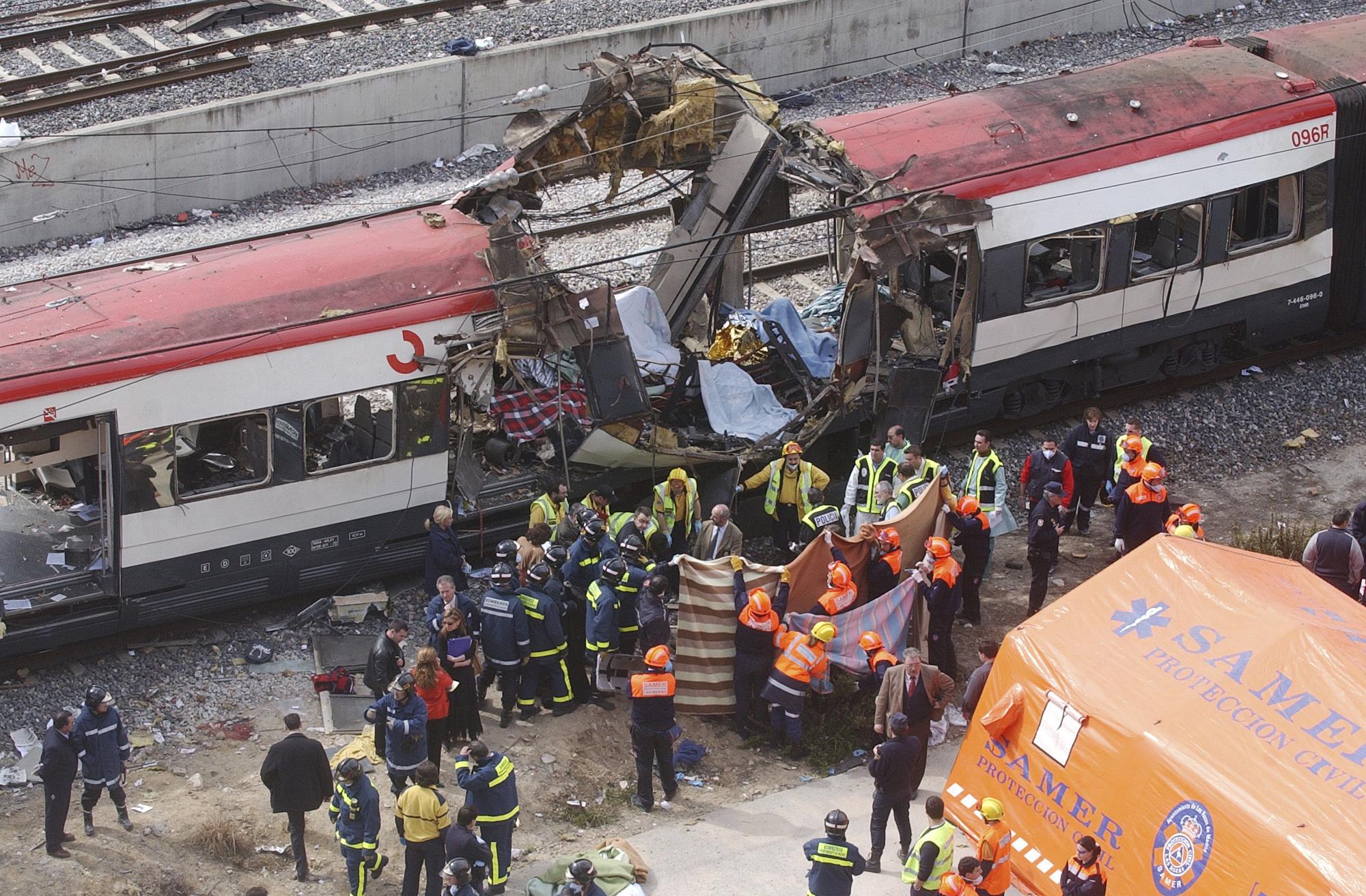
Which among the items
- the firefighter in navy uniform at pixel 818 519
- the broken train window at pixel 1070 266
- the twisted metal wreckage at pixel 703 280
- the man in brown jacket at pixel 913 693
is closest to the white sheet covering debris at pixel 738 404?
the twisted metal wreckage at pixel 703 280

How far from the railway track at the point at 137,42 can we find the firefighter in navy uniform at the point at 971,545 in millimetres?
12154

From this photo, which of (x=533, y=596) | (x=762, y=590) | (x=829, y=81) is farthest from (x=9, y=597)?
(x=829, y=81)

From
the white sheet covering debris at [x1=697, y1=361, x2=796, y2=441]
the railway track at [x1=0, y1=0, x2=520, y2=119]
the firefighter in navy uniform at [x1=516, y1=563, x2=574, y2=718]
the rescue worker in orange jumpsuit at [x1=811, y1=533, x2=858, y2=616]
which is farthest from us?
the railway track at [x1=0, y1=0, x2=520, y2=119]

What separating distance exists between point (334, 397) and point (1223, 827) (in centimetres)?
734

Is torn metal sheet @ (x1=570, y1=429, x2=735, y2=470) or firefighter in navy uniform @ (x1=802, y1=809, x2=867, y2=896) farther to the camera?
torn metal sheet @ (x1=570, y1=429, x2=735, y2=470)

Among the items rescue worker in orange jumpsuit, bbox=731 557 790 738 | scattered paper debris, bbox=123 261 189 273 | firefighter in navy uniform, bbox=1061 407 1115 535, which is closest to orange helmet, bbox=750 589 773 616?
rescue worker in orange jumpsuit, bbox=731 557 790 738

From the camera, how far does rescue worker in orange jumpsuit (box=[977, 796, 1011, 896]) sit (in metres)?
8.82

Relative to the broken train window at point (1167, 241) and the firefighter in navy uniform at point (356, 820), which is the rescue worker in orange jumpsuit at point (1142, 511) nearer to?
the broken train window at point (1167, 241)

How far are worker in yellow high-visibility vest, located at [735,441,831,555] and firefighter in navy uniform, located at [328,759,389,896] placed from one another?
4862 millimetres

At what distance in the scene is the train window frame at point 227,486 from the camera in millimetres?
11922

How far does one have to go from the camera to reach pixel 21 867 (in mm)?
10062

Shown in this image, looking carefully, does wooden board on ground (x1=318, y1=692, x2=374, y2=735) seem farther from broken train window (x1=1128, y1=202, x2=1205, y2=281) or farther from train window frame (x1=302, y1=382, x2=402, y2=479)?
broken train window (x1=1128, y1=202, x2=1205, y2=281)

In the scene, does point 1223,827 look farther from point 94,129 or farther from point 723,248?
point 94,129

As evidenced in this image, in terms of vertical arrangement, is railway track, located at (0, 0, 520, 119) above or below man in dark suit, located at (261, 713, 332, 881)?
above
